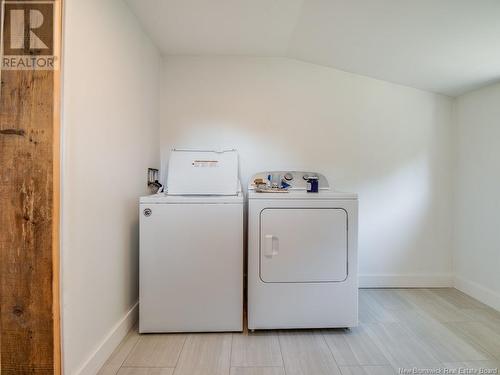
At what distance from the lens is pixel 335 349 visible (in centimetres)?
160

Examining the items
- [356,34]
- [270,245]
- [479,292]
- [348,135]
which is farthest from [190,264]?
[479,292]

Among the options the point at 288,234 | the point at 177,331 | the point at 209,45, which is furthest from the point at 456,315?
the point at 209,45

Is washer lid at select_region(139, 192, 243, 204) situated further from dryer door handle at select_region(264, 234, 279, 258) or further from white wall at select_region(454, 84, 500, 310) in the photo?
white wall at select_region(454, 84, 500, 310)

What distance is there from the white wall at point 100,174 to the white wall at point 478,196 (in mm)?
2795

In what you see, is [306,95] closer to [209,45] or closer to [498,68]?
[209,45]

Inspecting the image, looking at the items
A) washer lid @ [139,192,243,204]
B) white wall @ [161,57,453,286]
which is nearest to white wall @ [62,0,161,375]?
washer lid @ [139,192,243,204]

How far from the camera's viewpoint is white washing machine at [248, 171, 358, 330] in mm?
1748

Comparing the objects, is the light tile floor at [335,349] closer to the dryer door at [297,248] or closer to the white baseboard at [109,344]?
the white baseboard at [109,344]

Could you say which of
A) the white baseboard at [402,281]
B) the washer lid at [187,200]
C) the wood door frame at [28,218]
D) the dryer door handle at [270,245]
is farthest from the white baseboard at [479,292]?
the wood door frame at [28,218]

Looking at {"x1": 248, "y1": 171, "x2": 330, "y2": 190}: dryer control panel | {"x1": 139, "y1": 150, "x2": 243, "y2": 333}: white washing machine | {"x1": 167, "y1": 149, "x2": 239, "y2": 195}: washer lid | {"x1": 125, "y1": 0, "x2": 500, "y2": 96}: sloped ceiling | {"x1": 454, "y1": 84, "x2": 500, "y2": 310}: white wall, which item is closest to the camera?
{"x1": 125, "y1": 0, "x2": 500, "y2": 96}: sloped ceiling

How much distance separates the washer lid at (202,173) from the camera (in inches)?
78.7

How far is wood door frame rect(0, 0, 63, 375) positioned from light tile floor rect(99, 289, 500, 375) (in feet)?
1.56

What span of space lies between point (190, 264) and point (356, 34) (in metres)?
1.97

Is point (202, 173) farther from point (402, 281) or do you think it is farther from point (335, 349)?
point (402, 281)
